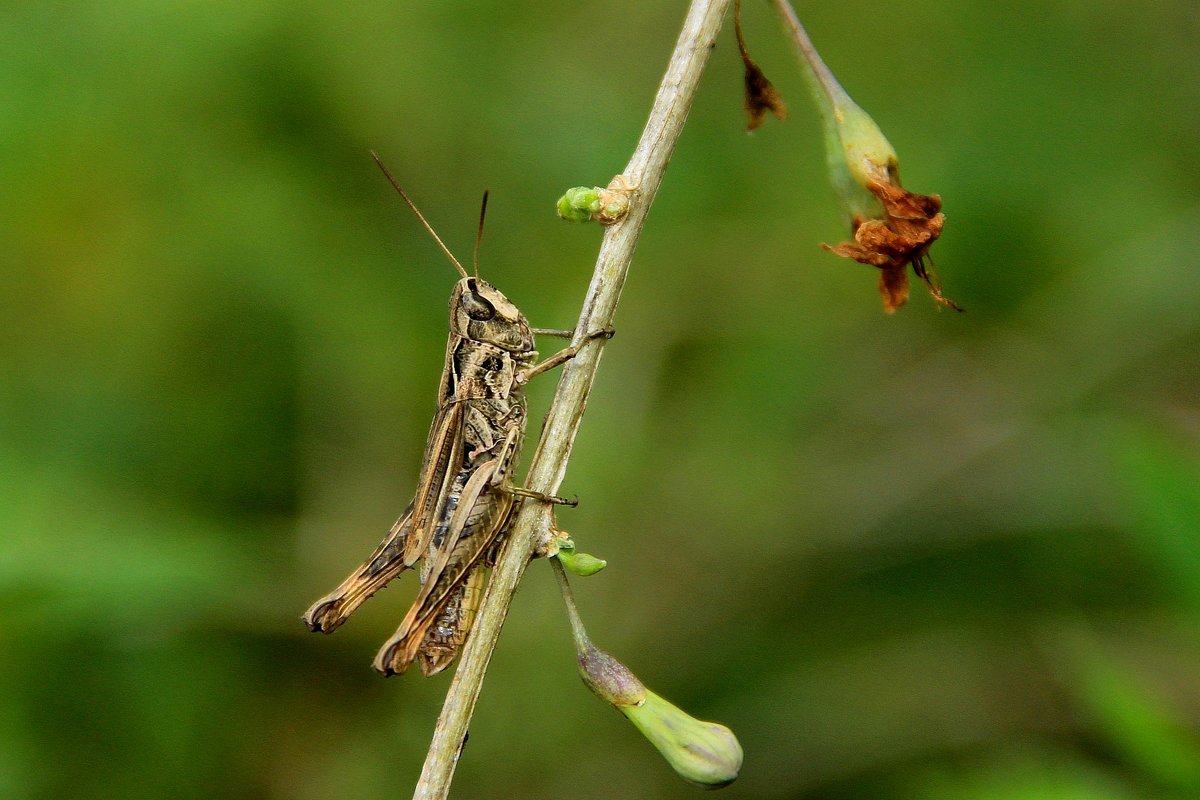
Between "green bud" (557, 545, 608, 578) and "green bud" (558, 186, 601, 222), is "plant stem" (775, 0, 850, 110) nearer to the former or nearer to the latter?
"green bud" (558, 186, 601, 222)

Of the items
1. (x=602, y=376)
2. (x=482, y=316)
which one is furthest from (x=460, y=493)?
(x=602, y=376)

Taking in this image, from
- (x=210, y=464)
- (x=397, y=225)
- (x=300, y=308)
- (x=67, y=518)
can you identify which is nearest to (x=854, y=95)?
(x=397, y=225)

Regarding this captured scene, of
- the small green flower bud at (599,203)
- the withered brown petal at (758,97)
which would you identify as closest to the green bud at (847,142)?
the withered brown petal at (758,97)

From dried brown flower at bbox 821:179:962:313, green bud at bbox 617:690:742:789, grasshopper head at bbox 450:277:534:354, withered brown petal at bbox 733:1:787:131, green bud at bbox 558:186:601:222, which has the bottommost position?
green bud at bbox 617:690:742:789

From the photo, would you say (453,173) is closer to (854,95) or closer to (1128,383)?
(854,95)

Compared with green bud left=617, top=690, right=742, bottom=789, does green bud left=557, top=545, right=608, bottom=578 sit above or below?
above

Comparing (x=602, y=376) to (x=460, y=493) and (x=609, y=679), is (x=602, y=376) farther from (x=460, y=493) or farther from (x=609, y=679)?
(x=609, y=679)

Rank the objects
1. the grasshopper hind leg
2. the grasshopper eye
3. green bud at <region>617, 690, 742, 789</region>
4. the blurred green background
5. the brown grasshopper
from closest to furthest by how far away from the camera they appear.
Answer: green bud at <region>617, 690, 742, 789</region>
the brown grasshopper
the grasshopper hind leg
the grasshopper eye
the blurred green background

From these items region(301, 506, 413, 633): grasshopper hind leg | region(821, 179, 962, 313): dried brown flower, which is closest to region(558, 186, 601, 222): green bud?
region(821, 179, 962, 313): dried brown flower
